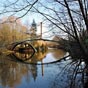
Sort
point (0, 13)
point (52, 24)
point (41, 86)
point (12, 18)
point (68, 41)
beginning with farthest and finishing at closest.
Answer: point (41, 86) → point (68, 41) → point (52, 24) → point (12, 18) → point (0, 13)

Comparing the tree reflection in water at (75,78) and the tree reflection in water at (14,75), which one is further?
the tree reflection in water at (14,75)

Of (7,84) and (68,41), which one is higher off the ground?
(68,41)

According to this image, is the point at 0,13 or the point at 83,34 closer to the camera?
the point at 0,13

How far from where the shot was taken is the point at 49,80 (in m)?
8.78

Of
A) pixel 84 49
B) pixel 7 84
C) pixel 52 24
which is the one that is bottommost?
pixel 7 84

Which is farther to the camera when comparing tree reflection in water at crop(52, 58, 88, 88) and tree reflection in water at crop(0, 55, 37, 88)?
tree reflection in water at crop(0, 55, 37, 88)

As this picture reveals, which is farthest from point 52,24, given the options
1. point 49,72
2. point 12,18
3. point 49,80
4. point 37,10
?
point 49,72

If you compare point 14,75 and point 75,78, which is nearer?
point 75,78

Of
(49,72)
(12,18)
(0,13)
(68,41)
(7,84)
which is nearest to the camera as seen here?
(0,13)

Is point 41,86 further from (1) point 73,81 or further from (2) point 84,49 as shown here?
(2) point 84,49

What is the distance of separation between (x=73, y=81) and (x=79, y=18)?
205 cm

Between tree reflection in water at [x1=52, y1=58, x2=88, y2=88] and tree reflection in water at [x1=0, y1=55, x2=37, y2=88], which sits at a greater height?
tree reflection in water at [x1=52, y1=58, x2=88, y2=88]

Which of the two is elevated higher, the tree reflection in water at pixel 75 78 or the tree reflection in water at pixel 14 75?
the tree reflection in water at pixel 75 78

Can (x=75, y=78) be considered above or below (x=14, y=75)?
above
